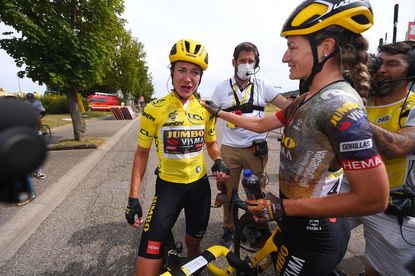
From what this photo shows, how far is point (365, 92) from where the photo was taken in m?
1.49

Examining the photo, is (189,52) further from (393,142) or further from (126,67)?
(126,67)

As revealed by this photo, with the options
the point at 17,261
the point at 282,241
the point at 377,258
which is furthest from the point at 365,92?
the point at 17,261

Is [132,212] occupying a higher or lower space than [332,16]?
lower

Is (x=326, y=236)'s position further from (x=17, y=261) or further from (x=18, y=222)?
(x=18, y=222)

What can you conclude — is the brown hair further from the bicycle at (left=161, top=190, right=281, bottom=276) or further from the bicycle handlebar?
the bicycle handlebar

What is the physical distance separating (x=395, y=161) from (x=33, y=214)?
5411 millimetres

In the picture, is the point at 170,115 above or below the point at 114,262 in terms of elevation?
above

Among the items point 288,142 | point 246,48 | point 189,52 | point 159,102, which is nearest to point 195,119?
point 159,102

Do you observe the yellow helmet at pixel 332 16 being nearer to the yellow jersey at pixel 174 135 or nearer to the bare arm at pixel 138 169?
the yellow jersey at pixel 174 135

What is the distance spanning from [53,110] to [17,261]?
109 feet

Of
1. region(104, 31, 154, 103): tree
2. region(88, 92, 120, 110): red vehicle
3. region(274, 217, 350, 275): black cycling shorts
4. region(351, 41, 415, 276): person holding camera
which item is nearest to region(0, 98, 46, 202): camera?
region(274, 217, 350, 275): black cycling shorts

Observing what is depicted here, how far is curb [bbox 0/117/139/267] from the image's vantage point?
11.3 feet

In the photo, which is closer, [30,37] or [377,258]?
[377,258]

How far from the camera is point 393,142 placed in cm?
183
